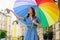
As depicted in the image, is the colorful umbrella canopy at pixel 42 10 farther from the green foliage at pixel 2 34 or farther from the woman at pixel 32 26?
the green foliage at pixel 2 34

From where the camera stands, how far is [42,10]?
11.2 ft

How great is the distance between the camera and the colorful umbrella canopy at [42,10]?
11.2 feet

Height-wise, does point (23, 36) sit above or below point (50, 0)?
below

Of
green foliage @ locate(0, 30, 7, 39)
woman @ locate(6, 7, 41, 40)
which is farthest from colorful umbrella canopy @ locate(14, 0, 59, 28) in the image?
green foliage @ locate(0, 30, 7, 39)

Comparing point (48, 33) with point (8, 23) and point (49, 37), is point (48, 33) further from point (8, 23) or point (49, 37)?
point (8, 23)

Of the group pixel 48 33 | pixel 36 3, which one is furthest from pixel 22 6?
pixel 48 33

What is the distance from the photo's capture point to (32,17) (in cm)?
344

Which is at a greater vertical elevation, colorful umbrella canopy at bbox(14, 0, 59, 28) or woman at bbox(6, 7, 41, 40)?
colorful umbrella canopy at bbox(14, 0, 59, 28)

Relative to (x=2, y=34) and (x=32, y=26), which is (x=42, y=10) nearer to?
(x=32, y=26)

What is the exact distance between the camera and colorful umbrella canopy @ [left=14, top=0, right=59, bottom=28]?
3.40m

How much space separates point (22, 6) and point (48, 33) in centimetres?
36

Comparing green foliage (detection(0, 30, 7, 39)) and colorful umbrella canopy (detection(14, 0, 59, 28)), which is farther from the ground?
colorful umbrella canopy (detection(14, 0, 59, 28))

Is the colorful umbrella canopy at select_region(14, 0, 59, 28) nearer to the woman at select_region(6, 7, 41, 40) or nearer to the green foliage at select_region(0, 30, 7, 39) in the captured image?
the woman at select_region(6, 7, 41, 40)

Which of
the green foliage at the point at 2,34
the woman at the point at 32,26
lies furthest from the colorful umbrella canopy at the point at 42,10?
the green foliage at the point at 2,34
